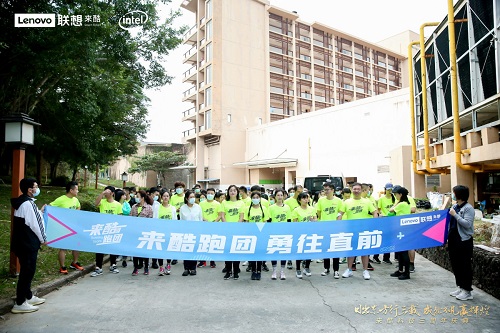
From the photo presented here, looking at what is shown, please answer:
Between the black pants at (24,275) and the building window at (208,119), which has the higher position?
the building window at (208,119)

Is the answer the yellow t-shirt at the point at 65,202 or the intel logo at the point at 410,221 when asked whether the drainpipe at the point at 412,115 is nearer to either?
the intel logo at the point at 410,221

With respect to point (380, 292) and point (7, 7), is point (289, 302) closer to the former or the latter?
point (380, 292)

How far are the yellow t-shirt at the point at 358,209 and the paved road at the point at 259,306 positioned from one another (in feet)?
3.96

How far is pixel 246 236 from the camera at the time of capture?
5.99 metres

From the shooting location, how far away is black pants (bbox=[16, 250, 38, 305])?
4734 millimetres

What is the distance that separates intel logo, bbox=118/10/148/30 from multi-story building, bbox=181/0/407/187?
23853mm

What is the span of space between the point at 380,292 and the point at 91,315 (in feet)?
14.7

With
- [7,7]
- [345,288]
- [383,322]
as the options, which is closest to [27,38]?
[7,7]

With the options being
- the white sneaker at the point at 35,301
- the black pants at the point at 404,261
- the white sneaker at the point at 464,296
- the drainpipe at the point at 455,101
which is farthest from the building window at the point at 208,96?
the white sneaker at the point at 464,296

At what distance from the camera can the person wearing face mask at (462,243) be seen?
514cm

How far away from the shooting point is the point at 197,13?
4238 centimetres

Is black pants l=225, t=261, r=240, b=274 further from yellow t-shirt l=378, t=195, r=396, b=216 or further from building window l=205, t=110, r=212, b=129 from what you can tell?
building window l=205, t=110, r=212, b=129

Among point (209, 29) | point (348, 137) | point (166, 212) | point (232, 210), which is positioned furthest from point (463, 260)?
point (209, 29)

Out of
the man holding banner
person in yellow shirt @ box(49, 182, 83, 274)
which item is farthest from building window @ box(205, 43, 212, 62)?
person in yellow shirt @ box(49, 182, 83, 274)
